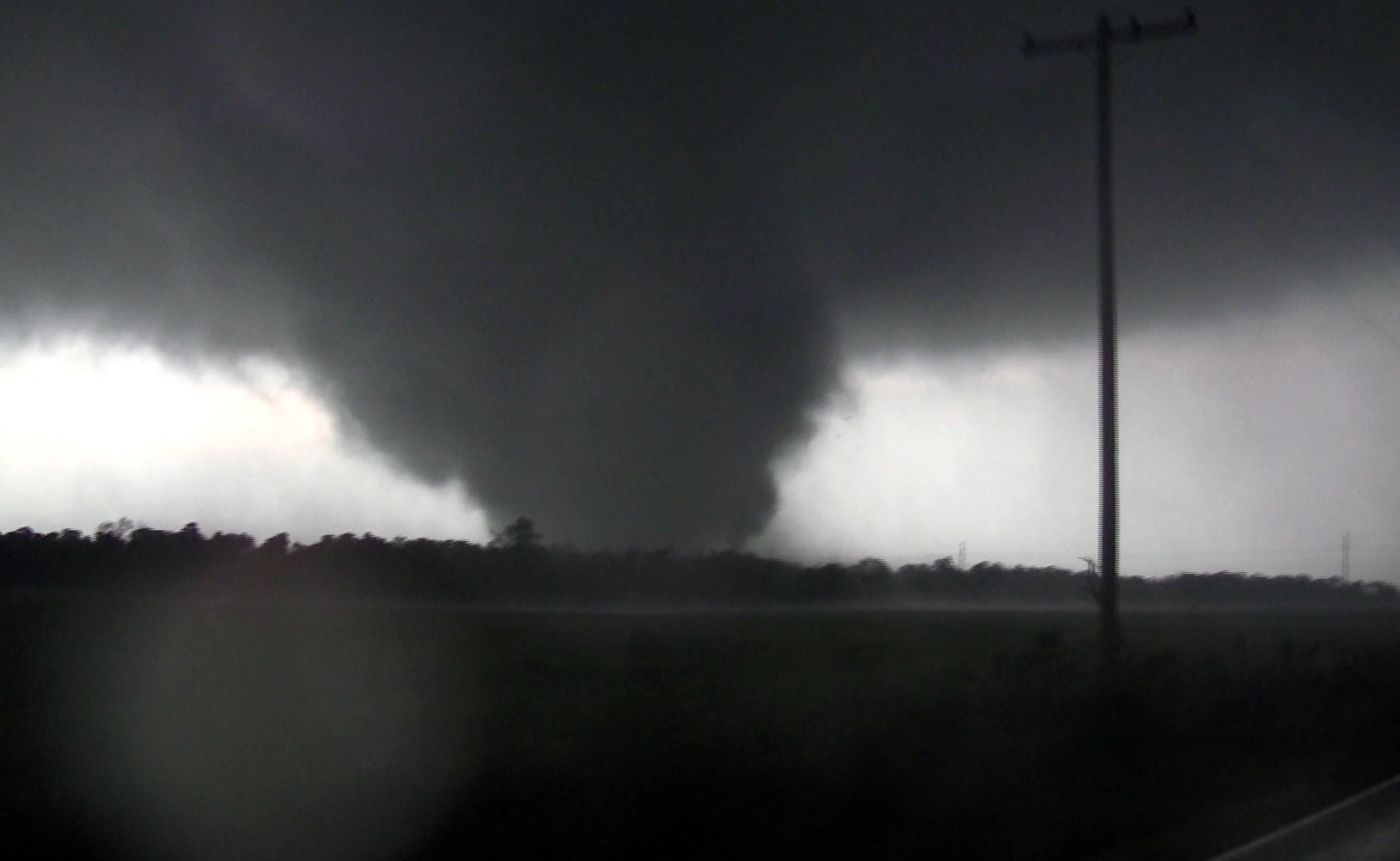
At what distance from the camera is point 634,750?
42.4 feet

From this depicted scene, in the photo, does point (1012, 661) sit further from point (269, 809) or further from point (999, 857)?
point (269, 809)

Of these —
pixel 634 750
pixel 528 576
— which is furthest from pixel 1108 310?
pixel 528 576

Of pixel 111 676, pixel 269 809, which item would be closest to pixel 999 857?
pixel 269 809

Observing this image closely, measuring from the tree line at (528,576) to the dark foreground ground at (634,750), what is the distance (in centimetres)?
805

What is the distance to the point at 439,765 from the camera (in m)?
11.8

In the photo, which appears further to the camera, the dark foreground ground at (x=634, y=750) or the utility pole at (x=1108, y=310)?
the utility pole at (x=1108, y=310)

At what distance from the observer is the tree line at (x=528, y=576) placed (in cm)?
3981

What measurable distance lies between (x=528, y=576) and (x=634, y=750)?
4557cm

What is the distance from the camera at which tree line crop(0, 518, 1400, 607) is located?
39.8 metres

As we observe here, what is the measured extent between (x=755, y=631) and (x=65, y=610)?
1857 cm

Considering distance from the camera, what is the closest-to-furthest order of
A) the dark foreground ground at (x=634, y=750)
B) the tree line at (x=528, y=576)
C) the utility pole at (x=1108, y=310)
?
the dark foreground ground at (x=634, y=750), the utility pole at (x=1108, y=310), the tree line at (x=528, y=576)

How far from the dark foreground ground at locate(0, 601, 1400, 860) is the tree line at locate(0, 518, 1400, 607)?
26.4 ft

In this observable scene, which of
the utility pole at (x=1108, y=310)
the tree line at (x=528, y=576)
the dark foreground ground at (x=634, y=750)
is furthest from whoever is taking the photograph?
the tree line at (x=528, y=576)

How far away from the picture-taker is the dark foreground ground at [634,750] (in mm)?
10789
